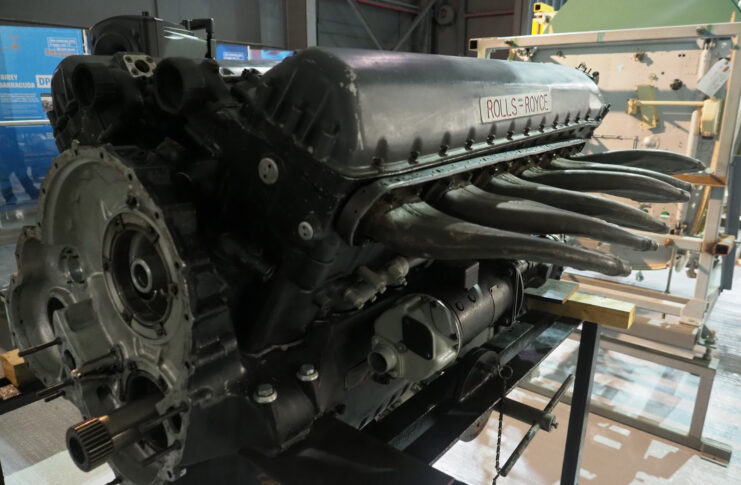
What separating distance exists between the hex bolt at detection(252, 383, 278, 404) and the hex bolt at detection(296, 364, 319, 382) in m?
0.07

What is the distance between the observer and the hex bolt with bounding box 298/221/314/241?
0.88 meters

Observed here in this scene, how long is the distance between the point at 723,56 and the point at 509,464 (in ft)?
7.91

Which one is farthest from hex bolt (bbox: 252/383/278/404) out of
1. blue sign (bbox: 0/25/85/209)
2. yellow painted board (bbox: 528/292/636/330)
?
blue sign (bbox: 0/25/85/209)

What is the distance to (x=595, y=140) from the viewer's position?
3.22m

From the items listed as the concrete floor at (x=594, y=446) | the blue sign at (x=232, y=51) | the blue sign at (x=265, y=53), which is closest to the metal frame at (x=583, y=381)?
the concrete floor at (x=594, y=446)

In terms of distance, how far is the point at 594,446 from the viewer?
8.31 feet

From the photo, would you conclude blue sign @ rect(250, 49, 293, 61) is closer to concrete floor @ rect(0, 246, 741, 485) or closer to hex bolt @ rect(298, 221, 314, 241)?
concrete floor @ rect(0, 246, 741, 485)

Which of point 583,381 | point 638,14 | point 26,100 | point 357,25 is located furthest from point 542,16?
point 357,25

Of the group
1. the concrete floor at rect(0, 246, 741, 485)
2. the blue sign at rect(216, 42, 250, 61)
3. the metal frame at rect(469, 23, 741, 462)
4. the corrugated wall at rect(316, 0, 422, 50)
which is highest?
the corrugated wall at rect(316, 0, 422, 50)

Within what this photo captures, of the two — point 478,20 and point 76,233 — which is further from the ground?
point 478,20

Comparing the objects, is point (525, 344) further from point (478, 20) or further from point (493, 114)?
point (478, 20)

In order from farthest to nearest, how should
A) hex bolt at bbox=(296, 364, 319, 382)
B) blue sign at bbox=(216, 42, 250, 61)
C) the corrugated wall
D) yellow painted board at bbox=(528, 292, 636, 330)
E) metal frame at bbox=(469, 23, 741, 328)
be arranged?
1. the corrugated wall
2. blue sign at bbox=(216, 42, 250, 61)
3. metal frame at bbox=(469, 23, 741, 328)
4. yellow painted board at bbox=(528, 292, 636, 330)
5. hex bolt at bbox=(296, 364, 319, 382)

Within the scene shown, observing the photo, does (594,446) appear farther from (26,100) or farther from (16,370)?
(26,100)

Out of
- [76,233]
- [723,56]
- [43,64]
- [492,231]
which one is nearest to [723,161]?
[723,56]
